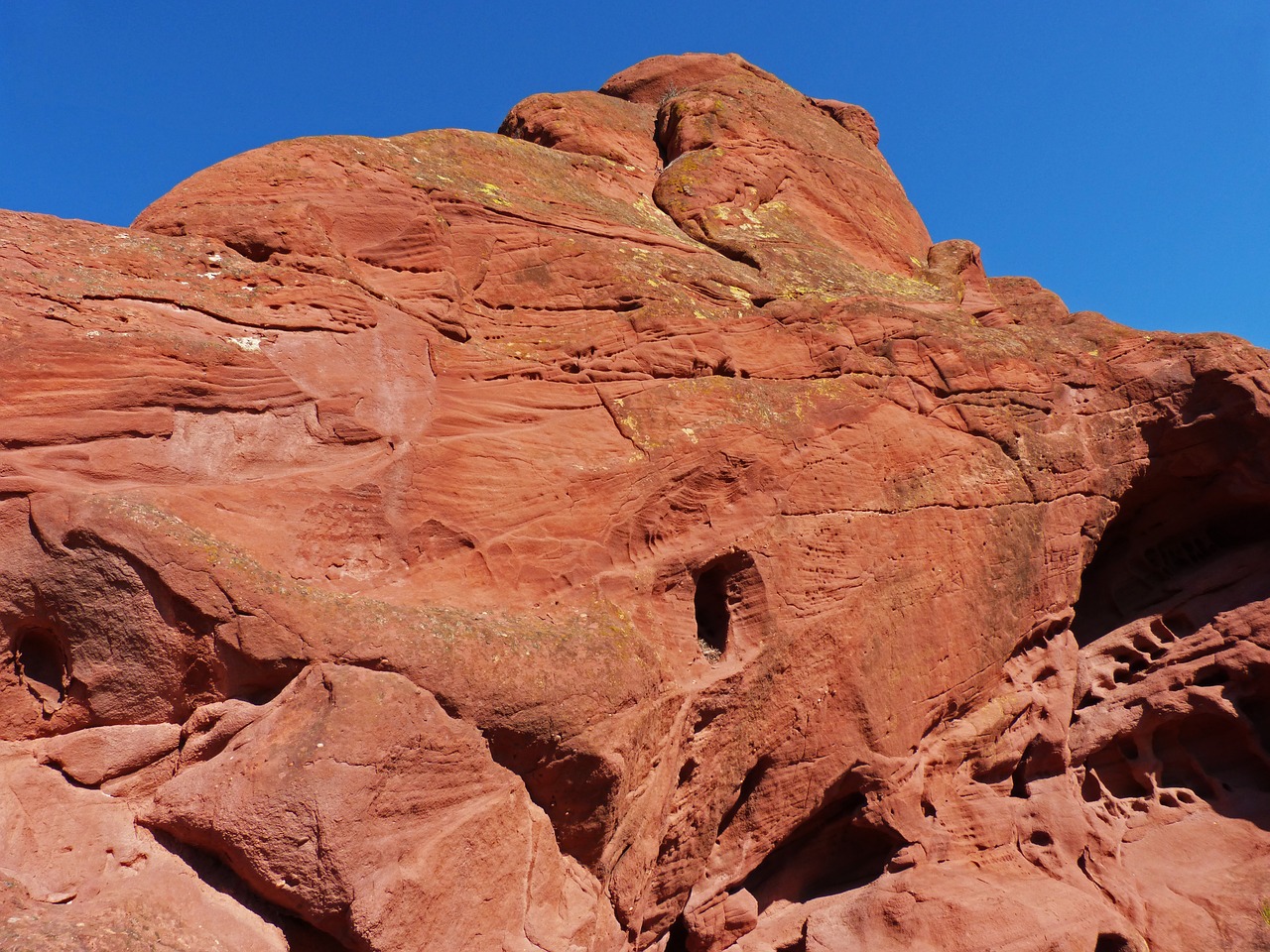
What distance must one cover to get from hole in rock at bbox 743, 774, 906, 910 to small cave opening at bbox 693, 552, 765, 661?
2.37 meters

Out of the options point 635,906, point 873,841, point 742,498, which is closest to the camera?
point 635,906

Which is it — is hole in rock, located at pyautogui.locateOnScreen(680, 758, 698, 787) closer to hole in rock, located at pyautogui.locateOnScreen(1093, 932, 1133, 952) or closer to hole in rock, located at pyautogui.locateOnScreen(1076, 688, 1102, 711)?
hole in rock, located at pyautogui.locateOnScreen(1093, 932, 1133, 952)

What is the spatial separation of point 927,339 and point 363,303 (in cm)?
704

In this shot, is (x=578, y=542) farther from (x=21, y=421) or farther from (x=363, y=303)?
(x=21, y=421)

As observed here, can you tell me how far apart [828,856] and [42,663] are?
8192mm

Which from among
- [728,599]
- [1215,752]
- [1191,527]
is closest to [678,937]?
[728,599]

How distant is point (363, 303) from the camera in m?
8.76

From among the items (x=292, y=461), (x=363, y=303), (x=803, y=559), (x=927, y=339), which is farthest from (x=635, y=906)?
(x=927, y=339)

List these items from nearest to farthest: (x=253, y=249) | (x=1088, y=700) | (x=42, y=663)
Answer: (x=42, y=663)
(x=253, y=249)
(x=1088, y=700)

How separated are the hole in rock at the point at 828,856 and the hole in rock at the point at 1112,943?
266cm

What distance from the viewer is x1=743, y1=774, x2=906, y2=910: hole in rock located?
400 inches

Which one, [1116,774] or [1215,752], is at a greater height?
[1215,752]

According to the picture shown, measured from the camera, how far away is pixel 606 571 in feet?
27.9

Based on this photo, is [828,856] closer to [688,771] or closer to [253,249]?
[688,771]
